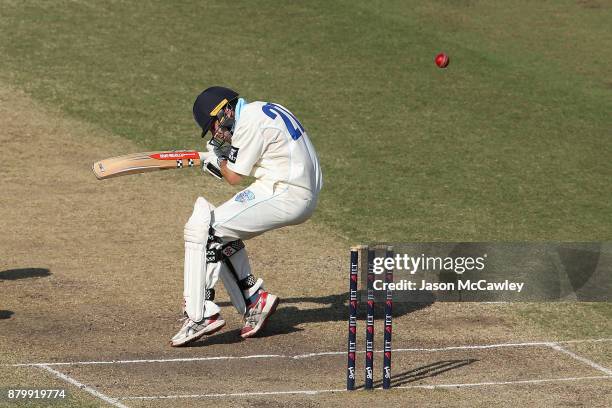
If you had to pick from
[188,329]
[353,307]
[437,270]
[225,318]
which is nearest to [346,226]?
[437,270]

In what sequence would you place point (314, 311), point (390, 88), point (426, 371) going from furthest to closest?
point (390, 88) < point (314, 311) < point (426, 371)

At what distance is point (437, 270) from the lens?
47.4ft

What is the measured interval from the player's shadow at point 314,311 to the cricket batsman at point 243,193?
1.83ft

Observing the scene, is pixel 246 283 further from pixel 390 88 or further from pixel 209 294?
pixel 390 88

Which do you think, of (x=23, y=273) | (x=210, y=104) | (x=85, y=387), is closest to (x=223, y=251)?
(x=210, y=104)

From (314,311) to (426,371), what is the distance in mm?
2323

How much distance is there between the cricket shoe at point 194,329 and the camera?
11859mm

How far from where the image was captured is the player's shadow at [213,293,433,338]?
12766 millimetres

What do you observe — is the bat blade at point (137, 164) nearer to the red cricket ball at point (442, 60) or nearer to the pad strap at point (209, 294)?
the pad strap at point (209, 294)

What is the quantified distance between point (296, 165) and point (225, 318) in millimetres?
2056

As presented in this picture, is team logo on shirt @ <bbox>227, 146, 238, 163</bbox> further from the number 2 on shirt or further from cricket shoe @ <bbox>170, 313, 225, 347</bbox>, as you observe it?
cricket shoe @ <bbox>170, 313, 225, 347</bbox>

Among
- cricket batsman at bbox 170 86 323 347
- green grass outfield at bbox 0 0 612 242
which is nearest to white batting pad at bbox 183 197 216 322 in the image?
cricket batsman at bbox 170 86 323 347

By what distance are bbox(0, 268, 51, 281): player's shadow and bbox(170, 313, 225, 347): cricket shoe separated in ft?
9.47

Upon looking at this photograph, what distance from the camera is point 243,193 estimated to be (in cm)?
1217
